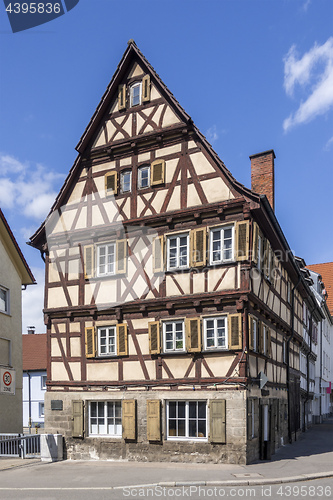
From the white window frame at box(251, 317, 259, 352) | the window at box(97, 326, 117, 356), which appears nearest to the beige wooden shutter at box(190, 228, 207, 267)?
the white window frame at box(251, 317, 259, 352)

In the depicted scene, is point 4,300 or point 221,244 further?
point 4,300

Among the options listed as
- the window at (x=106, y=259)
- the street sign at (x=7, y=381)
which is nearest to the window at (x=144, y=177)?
the window at (x=106, y=259)

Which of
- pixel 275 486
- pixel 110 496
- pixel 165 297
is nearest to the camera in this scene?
pixel 110 496

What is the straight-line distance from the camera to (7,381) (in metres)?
21.8

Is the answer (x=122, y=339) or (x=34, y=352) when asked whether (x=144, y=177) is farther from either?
(x=34, y=352)

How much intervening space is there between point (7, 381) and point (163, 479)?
36.9ft

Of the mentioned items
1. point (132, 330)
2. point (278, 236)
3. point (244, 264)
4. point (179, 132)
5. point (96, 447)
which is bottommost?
point (96, 447)

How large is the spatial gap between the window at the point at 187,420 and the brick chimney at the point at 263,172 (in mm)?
10317

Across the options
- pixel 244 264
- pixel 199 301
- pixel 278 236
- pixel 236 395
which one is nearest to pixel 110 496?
pixel 236 395

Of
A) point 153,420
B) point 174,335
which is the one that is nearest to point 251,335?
point 174,335

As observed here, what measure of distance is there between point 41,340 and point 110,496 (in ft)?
102

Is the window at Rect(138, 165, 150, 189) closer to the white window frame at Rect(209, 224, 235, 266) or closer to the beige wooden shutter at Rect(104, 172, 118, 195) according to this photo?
the beige wooden shutter at Rect(104, 172, 118, 195)

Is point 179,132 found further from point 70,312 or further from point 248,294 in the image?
point 70,312

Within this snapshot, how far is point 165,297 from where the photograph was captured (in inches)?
656
